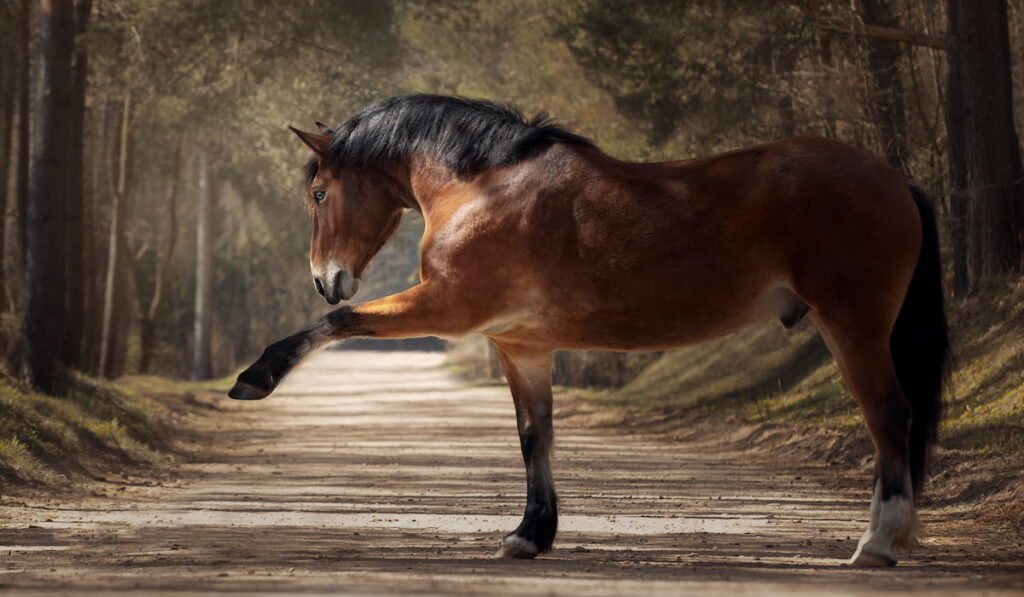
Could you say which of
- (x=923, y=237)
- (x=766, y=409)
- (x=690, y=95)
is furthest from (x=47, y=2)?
(x=923, y=237)

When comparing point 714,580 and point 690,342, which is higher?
point 690,342

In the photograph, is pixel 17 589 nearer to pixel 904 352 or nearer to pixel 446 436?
pixel 904 352

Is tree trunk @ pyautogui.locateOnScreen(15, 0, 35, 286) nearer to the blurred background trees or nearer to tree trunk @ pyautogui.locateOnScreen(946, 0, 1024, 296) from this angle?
the blurred background trees

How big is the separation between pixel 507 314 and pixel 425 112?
1.59m

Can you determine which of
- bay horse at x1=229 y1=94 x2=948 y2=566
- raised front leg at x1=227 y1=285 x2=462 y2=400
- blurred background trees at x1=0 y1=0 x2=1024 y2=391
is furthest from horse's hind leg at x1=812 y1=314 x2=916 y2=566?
blurred background trees at x1=0 y1=0 x2=1024 y2=391

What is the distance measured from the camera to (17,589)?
621 cm

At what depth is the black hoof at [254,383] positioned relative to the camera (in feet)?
25.0

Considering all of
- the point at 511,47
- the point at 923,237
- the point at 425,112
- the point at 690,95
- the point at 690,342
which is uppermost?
the point at 511,47

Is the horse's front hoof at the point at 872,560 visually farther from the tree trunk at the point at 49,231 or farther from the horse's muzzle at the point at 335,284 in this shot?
the tree trunk at the point at 49,231

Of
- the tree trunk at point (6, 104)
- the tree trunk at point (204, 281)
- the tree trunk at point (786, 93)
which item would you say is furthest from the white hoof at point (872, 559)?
the tree trunk at point (204, 281)

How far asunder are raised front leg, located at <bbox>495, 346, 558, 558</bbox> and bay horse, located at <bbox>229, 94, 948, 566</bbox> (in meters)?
0.03

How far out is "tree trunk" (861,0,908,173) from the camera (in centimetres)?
1809

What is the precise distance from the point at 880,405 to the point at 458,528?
3626 mm

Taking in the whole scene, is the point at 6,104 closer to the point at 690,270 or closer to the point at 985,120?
the point at 985,120
